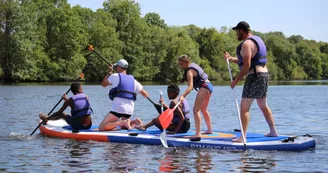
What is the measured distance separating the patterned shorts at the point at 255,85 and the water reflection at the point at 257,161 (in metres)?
1.07

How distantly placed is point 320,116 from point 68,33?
152ft

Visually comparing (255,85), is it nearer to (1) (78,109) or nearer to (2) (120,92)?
(2) (120,92)

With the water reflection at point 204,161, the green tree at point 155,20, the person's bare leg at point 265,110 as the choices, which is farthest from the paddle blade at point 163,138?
the green tree at point 155,20

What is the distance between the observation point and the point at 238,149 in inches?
400

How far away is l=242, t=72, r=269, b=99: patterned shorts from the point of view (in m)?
9.82

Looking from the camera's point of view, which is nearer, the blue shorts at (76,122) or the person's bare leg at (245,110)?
the person's bare leg at (245,110)

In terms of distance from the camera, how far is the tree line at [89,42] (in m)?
56.5

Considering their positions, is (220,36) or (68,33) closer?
(68,33)

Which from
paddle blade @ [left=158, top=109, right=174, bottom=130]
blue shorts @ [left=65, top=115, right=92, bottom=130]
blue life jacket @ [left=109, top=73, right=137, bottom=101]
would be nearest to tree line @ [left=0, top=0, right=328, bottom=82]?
blue shorts @ [left=65, top=115, right=92, bottom=130]

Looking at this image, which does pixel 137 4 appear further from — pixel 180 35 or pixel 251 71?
pixel 251 71

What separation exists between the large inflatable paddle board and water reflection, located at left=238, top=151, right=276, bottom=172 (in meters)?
0.23

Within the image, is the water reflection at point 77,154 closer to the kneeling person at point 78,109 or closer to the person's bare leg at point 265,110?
the kneeling person at point 78,109

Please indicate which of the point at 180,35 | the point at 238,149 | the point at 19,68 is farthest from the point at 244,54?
the point at 180,35

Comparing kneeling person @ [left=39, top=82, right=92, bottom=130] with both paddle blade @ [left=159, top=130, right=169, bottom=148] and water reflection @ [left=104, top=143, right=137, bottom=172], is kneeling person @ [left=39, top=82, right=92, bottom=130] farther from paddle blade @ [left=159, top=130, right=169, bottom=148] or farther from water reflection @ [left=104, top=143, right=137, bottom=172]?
paddle blade @ [left=159, top=130, right=169, bottom=148]
